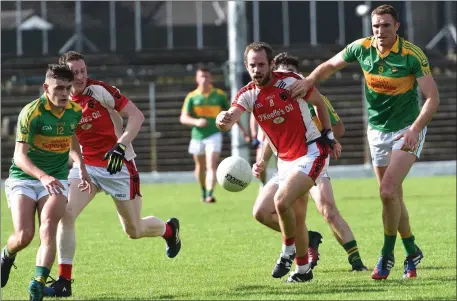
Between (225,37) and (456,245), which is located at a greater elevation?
(225,37)

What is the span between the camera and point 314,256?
34.7 feet

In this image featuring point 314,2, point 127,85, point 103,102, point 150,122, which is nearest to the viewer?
point 103,102

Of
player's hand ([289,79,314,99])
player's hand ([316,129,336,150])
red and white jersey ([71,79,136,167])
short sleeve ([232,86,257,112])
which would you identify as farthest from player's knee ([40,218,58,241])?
player's hand ([316,129,336,150])

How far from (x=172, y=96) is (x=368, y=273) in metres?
23.8

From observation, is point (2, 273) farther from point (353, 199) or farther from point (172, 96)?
point (172, 96)

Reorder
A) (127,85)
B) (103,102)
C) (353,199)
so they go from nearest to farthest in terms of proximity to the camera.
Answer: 1. (103,102)
2. (353,199)
3. (127,85)

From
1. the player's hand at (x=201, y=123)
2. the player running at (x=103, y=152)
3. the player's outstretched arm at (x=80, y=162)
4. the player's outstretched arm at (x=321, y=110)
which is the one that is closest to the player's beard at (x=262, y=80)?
the player's outstretched arm at (x=321, y=110)

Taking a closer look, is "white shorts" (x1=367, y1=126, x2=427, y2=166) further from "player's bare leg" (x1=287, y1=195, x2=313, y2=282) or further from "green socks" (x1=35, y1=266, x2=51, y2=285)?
"green socks" (x1=35, y1=266, x2=51, y2=285)

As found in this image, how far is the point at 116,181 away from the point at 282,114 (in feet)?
5.65

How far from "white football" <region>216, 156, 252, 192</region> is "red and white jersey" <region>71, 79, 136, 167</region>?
2.83 ft

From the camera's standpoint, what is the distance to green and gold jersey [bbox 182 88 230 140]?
2030 cm

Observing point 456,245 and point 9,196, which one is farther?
point 456,245

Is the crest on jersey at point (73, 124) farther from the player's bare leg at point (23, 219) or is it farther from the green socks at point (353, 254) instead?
the green socks at point (353, 254)

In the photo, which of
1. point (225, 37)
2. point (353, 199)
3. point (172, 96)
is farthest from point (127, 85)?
point (353, 199)
